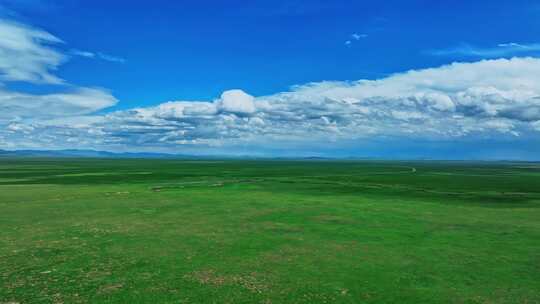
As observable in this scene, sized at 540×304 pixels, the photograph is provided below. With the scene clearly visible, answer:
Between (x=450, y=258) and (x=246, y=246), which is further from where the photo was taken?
(x=246, y=246)

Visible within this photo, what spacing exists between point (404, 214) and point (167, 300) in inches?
1467

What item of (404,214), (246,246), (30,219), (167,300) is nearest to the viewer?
(167,300)

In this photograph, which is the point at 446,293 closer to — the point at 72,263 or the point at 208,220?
the point at 72,263

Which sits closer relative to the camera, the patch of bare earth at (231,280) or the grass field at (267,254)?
the grass field at (267,254)

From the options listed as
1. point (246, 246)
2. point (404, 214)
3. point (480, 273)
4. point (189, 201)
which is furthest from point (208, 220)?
point (480, 273)

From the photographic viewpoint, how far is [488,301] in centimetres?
2127

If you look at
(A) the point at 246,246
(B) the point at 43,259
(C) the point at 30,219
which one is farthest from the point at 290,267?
(C) the point at 30,219

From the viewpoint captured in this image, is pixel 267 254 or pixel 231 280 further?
pixel 267 254

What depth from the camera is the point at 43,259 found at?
28422mm

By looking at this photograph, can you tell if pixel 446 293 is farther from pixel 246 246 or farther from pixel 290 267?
pixel 246 246

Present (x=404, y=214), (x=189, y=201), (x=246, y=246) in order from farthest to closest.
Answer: (x=189, y=201) < (x=404, y=214) < (x=246, y=246)

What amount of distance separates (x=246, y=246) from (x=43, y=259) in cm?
1502

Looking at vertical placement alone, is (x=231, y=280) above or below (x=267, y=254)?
below

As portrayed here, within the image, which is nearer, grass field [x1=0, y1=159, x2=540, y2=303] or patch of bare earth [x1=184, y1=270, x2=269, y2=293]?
grass field [x1=0, y1=159, x2=540, y2=303]
